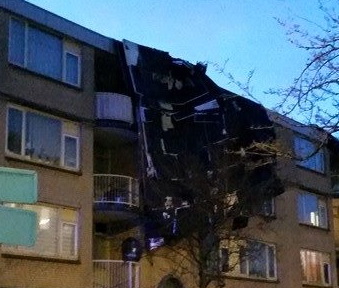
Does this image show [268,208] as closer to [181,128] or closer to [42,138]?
[181,128]

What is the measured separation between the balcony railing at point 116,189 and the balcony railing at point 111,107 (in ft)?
5.44

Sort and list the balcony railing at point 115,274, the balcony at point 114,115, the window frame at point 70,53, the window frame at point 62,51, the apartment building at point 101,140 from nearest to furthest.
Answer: the apartment building at point 101,140
the window frame at point 62,51
the balcony railing at point 115,274
the window frame at point 70,53
the balcony at point 114,115

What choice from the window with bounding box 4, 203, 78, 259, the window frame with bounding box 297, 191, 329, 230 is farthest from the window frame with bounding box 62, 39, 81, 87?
the window frame with bounding box 297, 191, 329, 230

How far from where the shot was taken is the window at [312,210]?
96.0 ft

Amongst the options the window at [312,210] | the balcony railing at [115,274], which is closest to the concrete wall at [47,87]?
the balcony railing at [115,274]

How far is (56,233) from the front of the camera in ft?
62.4

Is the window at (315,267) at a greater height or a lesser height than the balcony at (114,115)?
lesser

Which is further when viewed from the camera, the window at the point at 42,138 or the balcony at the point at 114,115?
the balcony at the point at 114,115

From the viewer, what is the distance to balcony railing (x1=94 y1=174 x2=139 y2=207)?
67.6 feet

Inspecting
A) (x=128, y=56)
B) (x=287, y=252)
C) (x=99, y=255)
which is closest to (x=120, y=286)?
(x=99, y=255)

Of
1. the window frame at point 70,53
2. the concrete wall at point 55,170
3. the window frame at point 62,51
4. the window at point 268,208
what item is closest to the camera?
the concrete wall at point 55,170

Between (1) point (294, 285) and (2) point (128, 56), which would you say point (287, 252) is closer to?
(1) point (294, 285)

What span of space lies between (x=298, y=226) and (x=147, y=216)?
9281 millimetres

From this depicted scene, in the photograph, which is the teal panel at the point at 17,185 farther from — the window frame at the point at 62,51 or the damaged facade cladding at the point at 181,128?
the damaged facade cladding at the point at 181,128
